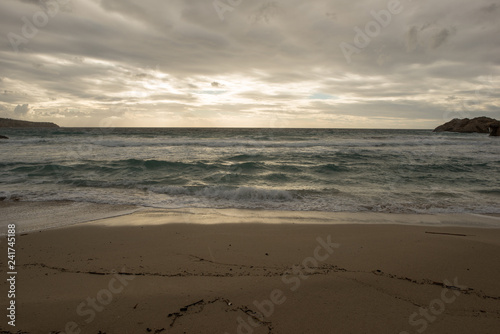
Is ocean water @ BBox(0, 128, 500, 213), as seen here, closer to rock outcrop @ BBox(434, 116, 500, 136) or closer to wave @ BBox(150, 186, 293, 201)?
wave @ BBox(150, 186, 293, 201)

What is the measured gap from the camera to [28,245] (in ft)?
14.7

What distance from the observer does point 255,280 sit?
3.33 m

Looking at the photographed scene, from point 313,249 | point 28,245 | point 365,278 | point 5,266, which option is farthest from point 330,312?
point 28,245

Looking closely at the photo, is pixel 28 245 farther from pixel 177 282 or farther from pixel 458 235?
pixel 458 235

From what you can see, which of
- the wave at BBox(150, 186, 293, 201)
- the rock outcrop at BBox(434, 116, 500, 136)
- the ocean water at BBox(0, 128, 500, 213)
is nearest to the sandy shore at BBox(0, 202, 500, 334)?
the ocean water at BBox(0, 128, 500, 213)

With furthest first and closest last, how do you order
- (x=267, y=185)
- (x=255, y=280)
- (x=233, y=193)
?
1. (x=267, y=185)
2. (x=233, y=193)
3. (x=255, y=280)

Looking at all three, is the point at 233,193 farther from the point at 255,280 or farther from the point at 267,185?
the point at 255,280

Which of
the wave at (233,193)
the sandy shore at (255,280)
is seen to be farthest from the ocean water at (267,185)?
A: the sandy shore at (255,280)

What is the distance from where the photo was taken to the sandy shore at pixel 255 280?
2613 millimetres

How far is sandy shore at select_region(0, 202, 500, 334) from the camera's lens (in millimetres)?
2613

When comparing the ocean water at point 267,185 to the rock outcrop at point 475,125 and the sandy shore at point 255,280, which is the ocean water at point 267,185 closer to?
the sandy shore at point 255,280

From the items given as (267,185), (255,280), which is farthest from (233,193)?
(255,280)

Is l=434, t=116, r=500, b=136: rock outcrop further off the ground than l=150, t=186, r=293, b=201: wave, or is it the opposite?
l=434, t=116, r=500, b=136: rock outcrop

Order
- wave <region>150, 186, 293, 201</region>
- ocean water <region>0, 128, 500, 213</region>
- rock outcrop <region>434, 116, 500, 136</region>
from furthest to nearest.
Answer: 1. rock outcrop <region>434, 116, 500, 136</region>
2. wave <region>150, 186, 293, 201</region>
3. ocean water <region>0, 128, 500, 213</region>
